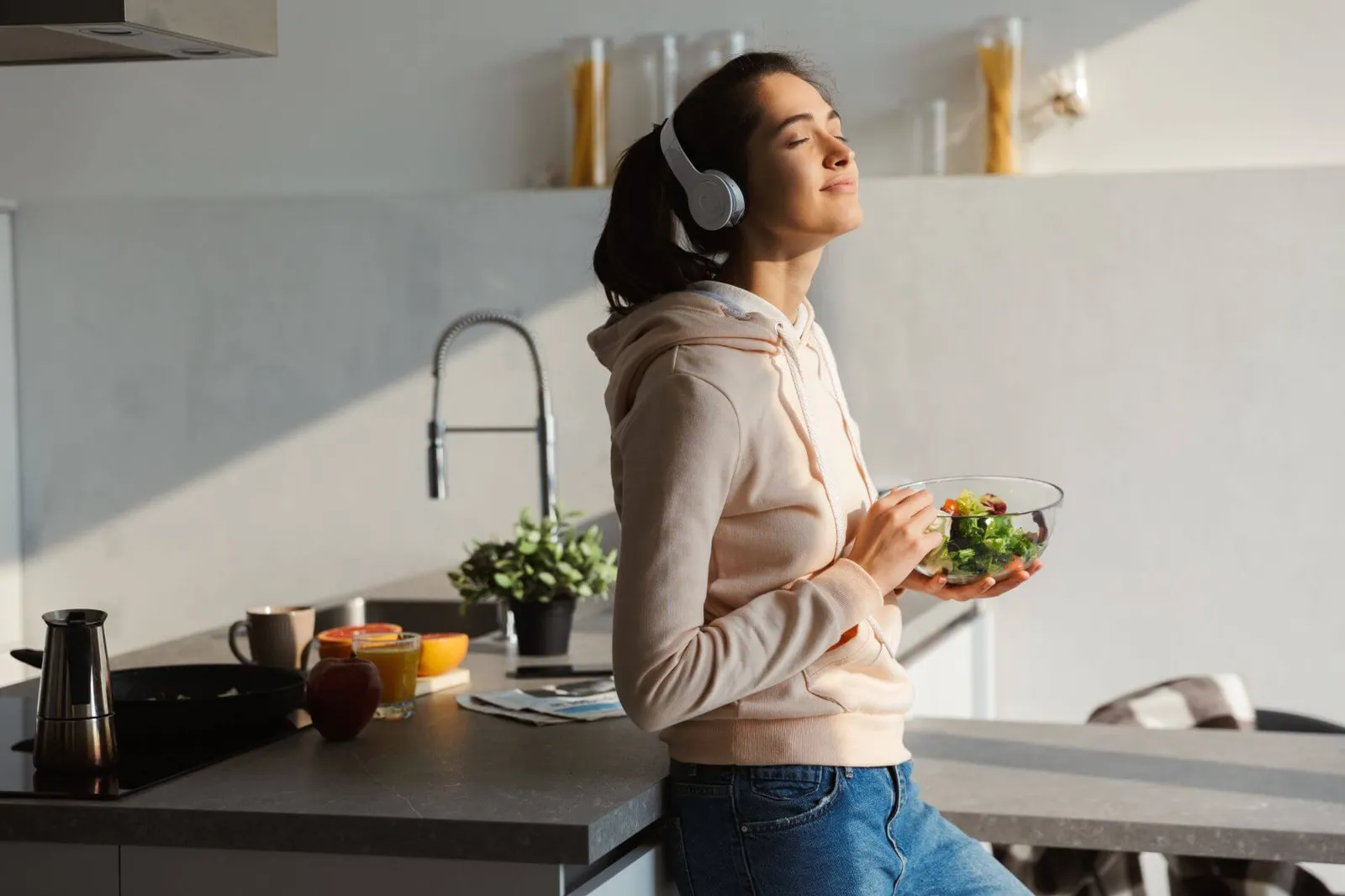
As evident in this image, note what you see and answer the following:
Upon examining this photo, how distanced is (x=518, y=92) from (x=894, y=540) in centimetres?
287

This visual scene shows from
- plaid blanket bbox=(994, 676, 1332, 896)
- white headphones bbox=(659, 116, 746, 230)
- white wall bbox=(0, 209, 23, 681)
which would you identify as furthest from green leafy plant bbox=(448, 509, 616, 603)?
white wall bbox=(0, 209, 23, 681)

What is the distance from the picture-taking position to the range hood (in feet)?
5.72

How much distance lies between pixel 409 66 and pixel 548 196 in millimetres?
573

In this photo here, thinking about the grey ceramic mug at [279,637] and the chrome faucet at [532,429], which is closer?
the grey ceramic mug at [279,637]

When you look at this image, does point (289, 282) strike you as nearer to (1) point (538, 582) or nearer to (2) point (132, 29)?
(1) point (538, 582)

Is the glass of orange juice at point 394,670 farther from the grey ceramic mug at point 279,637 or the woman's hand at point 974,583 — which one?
the woman's hand at point 974,583

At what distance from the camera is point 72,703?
1.77m

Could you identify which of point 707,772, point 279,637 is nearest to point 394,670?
point 279,637

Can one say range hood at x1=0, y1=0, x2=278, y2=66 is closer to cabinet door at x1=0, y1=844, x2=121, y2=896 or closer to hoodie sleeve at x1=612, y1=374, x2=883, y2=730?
hoodie sleeve at x1=612, y1=374, x2=883, y2=730

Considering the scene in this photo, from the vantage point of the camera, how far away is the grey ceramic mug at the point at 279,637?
2367 millimetres

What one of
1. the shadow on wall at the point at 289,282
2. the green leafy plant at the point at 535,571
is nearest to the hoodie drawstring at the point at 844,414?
the green leafy plant at the point at 535,571

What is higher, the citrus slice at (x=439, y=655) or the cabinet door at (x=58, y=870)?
the citrus slice at (x=439, y=655)

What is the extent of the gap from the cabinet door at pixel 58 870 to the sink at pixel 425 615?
1604mm

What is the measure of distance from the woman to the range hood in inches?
21.9
